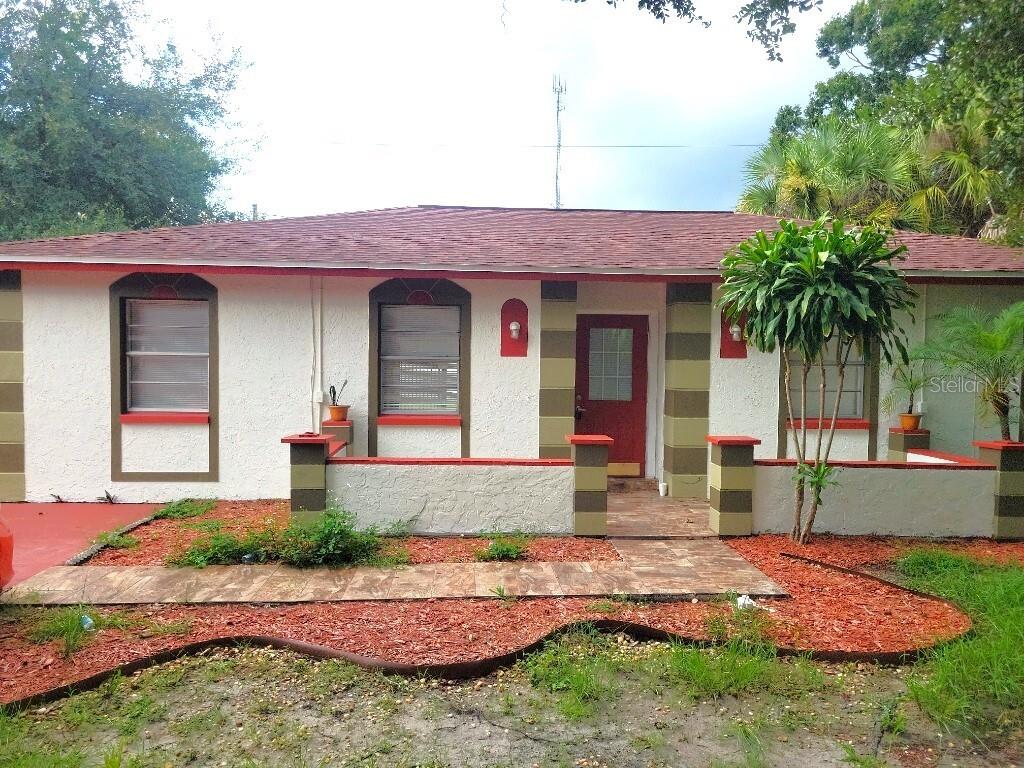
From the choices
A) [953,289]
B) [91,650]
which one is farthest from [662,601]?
[953,289]

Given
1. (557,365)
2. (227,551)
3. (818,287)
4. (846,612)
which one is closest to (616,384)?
(557,365)

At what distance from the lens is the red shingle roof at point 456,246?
763 cm

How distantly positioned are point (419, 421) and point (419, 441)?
0.26 m

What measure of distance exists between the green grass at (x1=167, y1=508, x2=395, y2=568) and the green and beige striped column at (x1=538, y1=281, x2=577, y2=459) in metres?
2.80

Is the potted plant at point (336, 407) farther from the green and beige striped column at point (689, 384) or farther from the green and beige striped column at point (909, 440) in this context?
the green and beige striped column at point (909, 440)

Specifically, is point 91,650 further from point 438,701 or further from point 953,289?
point 953,289

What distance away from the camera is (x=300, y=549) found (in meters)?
5.67

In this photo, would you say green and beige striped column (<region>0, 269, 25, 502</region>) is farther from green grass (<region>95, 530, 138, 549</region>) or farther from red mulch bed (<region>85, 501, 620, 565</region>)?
green grass (<region>95, 530, 138, 549</region>)

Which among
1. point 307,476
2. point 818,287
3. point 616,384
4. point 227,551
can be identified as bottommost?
point 227,551

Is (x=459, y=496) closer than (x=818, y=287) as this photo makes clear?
No

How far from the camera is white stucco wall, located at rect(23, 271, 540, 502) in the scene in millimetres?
7871

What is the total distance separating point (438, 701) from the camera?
3508 mm

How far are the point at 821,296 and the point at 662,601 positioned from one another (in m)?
2.95

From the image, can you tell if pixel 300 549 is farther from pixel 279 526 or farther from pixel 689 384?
pixel 689 384
